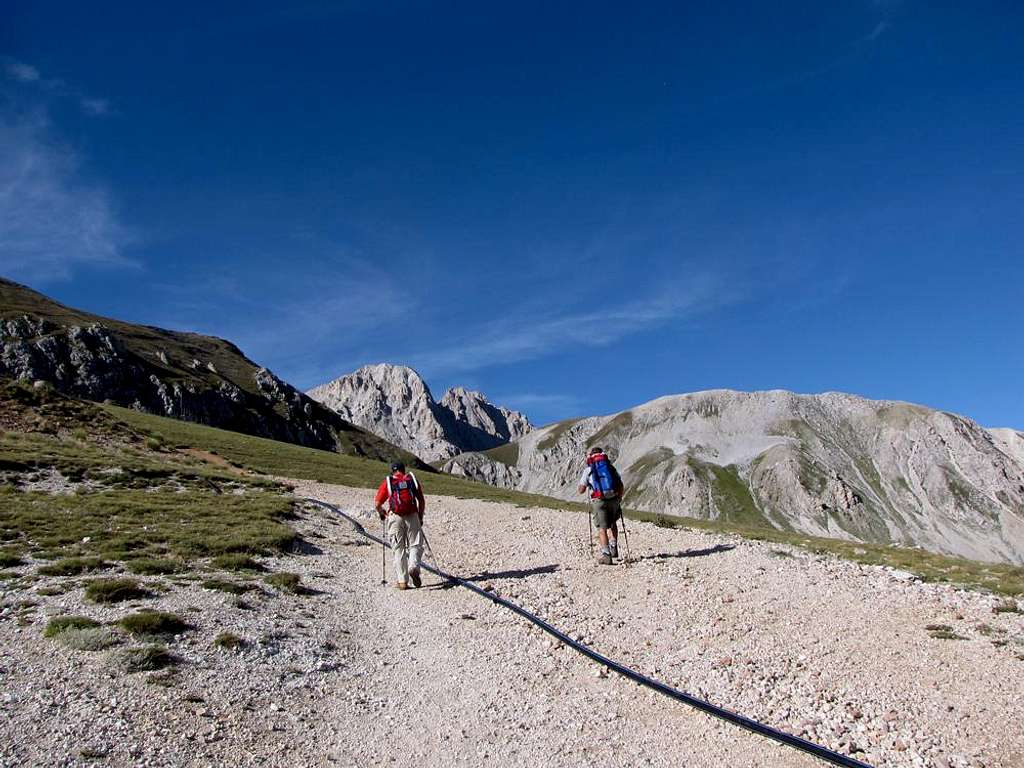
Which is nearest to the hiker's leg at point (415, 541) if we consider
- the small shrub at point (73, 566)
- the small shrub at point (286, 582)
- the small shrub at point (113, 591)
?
the small shrub at point (286, 582)

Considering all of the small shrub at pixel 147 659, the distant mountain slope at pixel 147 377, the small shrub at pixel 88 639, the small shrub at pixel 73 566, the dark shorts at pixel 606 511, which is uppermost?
the distant mountain slope at pixel 147 377

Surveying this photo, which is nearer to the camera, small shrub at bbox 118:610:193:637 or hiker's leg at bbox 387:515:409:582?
small shrub at bbox 118:610:193:637

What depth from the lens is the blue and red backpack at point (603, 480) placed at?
1916 cm

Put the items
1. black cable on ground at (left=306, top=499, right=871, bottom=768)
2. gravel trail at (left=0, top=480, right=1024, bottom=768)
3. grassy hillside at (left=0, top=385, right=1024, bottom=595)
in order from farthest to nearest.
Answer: grassy hillside at (left=0, top=385, right=1024, bottom=595), gravel trail at (left=0, top=480, right=1024, bottom=768), black cable on ground at (left=306, top=499, right=871, bottom=768)

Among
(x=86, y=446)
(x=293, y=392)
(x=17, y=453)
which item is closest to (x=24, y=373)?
(x=293, y=392)

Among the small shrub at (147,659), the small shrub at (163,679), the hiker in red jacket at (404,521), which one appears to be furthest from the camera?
the hiker in red jacket at (404,521)

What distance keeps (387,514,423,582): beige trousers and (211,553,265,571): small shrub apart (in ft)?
12.0

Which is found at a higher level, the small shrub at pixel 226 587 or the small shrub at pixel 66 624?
the small shrub at pixel 226 587

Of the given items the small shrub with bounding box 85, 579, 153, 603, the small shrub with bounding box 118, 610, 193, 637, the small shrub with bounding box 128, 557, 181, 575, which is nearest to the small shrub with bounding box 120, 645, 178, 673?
the small shrub with bounding box 118, 610, 193, 637

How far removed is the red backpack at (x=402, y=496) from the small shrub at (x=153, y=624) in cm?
624

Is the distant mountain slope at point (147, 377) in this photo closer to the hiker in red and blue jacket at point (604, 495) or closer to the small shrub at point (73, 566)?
the small shrub at point (73, 566)

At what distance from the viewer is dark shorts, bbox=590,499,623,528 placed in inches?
755

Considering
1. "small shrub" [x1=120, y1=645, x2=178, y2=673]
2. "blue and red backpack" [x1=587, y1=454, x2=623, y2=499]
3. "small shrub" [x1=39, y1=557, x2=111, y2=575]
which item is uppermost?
"blue and red backpack" [x1=587, y1=454, x2=623, y2=499]

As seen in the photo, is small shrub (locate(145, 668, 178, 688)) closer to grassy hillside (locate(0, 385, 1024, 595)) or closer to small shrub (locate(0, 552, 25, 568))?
small shrub (locate(0, 552, 25, 568))
